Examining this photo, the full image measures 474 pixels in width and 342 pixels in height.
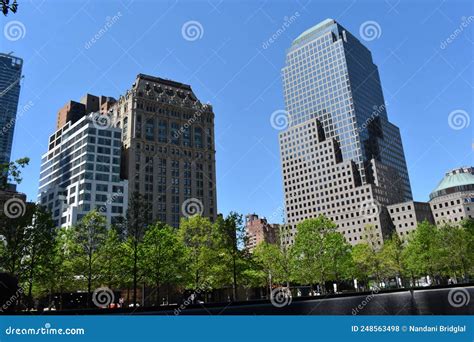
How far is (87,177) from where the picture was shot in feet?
383

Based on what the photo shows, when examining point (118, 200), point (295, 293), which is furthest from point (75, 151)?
point (295, 293)

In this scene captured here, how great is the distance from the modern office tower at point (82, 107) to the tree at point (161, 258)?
10852 centimetres

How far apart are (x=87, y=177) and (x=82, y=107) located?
173 ft

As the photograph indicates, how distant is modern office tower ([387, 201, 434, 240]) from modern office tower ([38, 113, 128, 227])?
11622cm

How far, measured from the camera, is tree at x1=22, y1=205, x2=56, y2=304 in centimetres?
4209

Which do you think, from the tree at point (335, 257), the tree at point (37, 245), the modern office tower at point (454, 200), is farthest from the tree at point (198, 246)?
the modern office tower at point (454, 200)

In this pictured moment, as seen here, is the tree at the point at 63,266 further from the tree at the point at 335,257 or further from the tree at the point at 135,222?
the tree at the point at 335,257

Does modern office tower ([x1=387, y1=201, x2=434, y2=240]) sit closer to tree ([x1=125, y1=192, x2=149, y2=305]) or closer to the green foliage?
the green foliage

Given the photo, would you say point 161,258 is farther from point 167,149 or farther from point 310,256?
point 167,149

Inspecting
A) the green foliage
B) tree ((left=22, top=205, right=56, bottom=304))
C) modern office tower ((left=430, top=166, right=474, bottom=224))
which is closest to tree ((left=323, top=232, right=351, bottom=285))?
the green foliage

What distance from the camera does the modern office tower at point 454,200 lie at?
168m

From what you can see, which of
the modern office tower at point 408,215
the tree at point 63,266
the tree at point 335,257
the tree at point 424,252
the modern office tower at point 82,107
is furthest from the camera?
the modern office tower at point 408,215

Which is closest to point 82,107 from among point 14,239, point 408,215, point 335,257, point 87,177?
point 87,177
